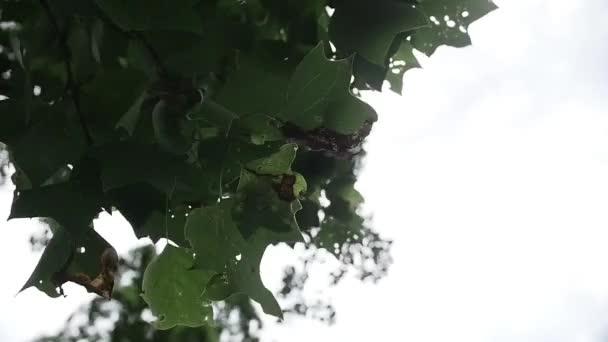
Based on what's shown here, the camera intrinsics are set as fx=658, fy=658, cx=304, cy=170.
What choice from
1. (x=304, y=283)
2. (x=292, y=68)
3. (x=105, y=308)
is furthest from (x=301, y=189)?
(x=105, y=308)

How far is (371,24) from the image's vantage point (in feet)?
3.10

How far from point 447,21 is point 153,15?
Answer: 531 millimetres

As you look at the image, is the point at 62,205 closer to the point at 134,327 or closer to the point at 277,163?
the point at 277,163

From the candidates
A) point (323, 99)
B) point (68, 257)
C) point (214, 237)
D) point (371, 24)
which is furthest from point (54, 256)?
point (371, 24)

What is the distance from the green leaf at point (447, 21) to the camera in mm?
1093

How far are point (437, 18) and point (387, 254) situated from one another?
1.69m

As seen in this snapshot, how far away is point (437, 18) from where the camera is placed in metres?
1.11

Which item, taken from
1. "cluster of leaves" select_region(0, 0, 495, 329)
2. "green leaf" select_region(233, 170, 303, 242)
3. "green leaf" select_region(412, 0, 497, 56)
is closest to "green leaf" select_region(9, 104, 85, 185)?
"cluster of leaves" select_region(0, 0, 495, 329)

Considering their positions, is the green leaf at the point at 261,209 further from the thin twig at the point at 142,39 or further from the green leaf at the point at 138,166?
the thin twig at the point at 142,39

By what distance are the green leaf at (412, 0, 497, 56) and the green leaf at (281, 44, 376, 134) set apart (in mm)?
290

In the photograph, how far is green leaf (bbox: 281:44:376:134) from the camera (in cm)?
82

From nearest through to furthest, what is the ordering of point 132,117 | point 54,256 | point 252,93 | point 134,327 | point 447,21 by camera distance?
1. point 132,117
2. point 252,93
3. point 54,256
4. point 447,21
5. point 134,327

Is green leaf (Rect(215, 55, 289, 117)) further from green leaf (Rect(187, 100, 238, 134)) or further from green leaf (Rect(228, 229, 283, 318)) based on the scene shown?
green leaf (Rect(228, 229, 283, 318))

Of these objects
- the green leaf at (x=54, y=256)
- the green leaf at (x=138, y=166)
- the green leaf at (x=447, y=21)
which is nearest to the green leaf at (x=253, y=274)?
the green leaf at (x=138, y=166)
